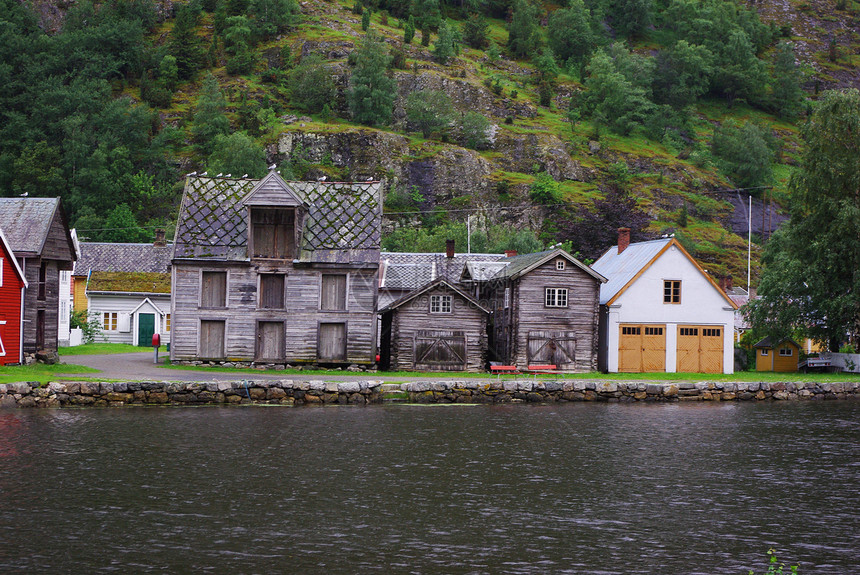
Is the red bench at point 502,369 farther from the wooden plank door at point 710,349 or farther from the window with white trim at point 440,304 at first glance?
the wooden plank door at point 710,349

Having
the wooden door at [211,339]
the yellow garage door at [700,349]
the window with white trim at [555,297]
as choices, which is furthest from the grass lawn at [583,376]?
the window with white trim at [555,297]

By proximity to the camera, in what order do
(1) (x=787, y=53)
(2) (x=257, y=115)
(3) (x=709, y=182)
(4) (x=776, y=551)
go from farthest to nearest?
Answer: (1) (x=787, y=53) < (3) (x=709, y=182) < (2) (x=257, y=115) < (4) (x=776, y=551)

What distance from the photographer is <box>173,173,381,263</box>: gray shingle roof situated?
47562 mm

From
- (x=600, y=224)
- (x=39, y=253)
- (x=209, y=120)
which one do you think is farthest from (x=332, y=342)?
(x=209, y=120)

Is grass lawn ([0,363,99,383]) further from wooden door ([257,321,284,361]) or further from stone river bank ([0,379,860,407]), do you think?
wooden door ([257,321,284,361])

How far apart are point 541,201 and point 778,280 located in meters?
59.1

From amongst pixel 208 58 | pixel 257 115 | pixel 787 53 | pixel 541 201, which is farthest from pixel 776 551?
pixel 787 53

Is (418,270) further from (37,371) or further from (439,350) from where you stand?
(37,371)

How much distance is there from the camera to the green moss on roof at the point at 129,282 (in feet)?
224

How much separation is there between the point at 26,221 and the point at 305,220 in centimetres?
1425

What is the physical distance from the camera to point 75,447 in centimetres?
2652

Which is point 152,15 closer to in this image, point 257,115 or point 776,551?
point 257,115

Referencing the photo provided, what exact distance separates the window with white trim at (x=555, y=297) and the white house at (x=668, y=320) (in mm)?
2940

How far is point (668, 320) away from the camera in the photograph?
170 ft
